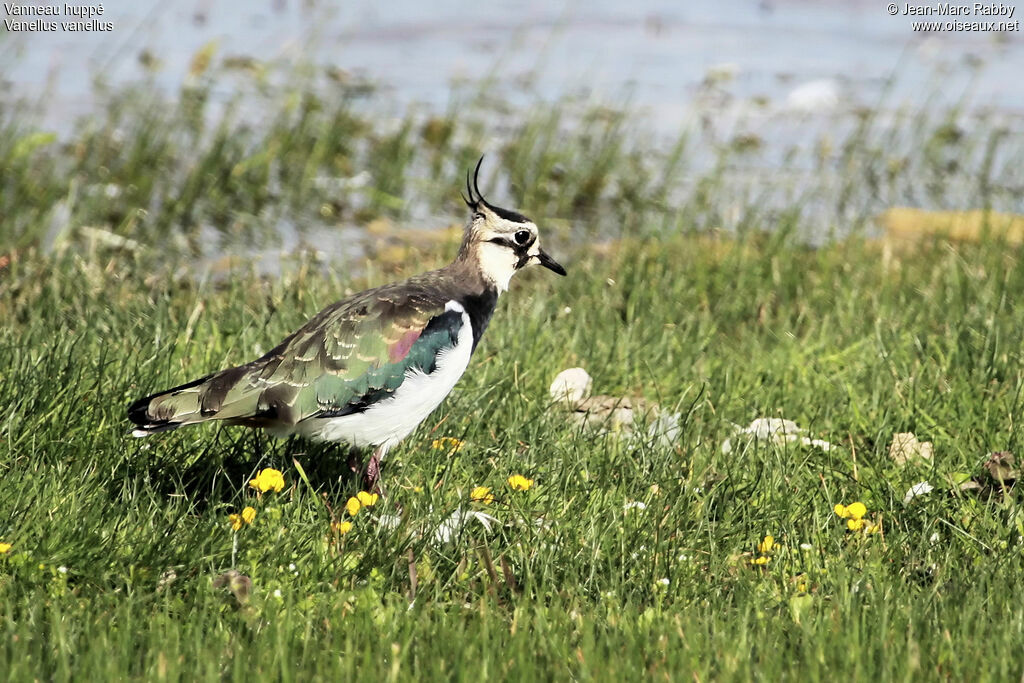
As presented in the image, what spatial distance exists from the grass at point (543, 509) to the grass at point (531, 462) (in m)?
0.02

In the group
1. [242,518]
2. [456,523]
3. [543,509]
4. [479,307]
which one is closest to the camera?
[242,518]

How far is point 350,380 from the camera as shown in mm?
5523

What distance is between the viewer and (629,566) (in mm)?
5066

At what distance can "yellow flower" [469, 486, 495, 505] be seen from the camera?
5.40m

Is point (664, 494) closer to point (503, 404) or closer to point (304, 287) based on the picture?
point (503, 404)

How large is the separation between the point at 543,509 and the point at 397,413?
0.70 m

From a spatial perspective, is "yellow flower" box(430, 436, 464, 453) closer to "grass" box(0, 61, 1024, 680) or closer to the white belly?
"grass" box(0, 61, 1024, 680)

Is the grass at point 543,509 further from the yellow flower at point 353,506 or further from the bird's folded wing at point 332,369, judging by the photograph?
the bird's folded wing at point 332,369

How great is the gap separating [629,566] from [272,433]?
161 cm

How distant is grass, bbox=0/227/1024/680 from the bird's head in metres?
0.71

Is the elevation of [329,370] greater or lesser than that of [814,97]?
lesser

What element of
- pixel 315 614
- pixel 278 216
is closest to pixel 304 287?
pixel 278 216

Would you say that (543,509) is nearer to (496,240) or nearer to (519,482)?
(519,482)

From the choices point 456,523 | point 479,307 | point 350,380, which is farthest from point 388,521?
point 479,307
